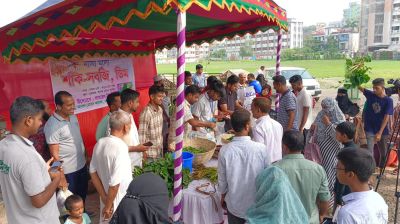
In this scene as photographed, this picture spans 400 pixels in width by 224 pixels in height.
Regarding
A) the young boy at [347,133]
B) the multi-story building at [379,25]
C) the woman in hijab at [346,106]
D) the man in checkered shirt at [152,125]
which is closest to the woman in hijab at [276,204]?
the young boy at [347,133]

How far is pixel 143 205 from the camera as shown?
2092 millimetres

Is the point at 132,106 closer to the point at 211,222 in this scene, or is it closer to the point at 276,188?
the point at 211,222

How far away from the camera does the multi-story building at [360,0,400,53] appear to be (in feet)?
279

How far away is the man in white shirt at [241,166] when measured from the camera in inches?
109

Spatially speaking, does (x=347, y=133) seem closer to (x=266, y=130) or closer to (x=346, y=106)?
(x=266, y=130)

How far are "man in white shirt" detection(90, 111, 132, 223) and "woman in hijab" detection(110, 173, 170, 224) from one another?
654 mm

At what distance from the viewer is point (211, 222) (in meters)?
3.33

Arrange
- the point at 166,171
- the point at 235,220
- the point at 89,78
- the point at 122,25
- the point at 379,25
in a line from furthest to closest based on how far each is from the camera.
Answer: the point at 379,25 → the point at 89,78 → the point at 122,25 → the point at 166,171 → the point at 235,220

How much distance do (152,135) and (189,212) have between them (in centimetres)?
125

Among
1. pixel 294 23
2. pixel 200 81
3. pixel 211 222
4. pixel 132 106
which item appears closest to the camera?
pixel 211 222

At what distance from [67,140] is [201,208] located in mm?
1828

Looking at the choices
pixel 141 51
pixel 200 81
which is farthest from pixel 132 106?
pixel 200 81

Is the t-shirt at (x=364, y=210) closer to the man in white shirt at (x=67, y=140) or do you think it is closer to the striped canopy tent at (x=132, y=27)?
the striped canopy tent at (x=132, y=27)

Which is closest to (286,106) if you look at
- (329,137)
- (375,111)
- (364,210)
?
(329,137)
